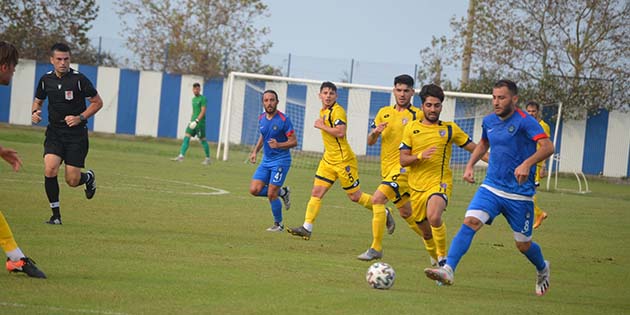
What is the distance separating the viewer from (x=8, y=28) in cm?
4269

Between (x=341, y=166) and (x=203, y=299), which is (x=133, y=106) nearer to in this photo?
(x=341, y=166)

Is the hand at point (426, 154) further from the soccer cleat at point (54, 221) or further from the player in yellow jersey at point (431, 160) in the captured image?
the soccer cleat at point (54, 221)

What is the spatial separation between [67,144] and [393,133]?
422 cm

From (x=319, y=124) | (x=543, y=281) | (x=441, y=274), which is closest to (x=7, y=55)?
(x=441, y=274)

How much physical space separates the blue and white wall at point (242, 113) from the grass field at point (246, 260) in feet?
48.4

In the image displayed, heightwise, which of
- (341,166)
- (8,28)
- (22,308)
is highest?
(8,28)

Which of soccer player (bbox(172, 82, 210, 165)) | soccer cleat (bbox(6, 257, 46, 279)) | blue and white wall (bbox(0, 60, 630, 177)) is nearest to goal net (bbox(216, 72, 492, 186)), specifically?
blue and white wall (bbox(0, 60, 630, 177))

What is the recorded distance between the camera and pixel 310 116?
36.0 meters

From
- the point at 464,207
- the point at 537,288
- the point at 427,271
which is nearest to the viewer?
the point at 427,271

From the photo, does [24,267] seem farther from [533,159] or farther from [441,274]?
[533,159]

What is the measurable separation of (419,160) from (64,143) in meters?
4.77

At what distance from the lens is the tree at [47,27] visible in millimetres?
42344

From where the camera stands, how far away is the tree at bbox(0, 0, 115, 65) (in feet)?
139

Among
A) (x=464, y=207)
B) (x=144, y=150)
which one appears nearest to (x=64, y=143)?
(x=464, y=207)
